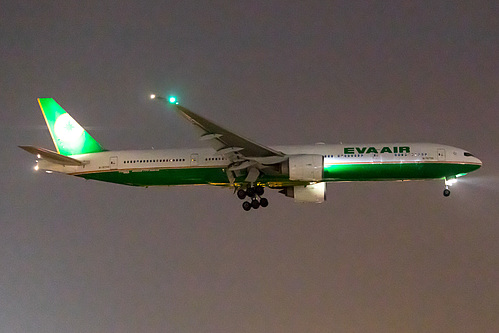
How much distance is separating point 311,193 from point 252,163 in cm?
551

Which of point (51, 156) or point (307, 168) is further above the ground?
point (51, 156)

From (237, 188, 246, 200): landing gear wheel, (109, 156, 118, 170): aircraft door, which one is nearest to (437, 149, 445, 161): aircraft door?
(237, 188, 246, 200): landing gear wheel

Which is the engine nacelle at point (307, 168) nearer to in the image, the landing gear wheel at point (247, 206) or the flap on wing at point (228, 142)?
the flap on wing at point (228, 142)

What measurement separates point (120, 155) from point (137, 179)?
69.2 inches

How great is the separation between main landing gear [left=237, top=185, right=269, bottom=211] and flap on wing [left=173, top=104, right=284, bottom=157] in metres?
2.69

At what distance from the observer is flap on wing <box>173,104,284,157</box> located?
120 ft

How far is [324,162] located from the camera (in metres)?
38.1

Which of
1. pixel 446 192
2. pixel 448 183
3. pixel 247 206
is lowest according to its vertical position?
pixel 247 206

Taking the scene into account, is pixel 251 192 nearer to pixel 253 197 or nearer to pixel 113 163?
pixel 253 197

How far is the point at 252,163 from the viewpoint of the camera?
1523 inches

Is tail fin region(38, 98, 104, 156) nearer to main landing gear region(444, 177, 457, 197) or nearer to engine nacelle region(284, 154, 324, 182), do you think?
engine nacelle region(284, 154, 324, 182)

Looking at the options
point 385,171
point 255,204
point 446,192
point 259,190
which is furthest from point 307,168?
point 446,192

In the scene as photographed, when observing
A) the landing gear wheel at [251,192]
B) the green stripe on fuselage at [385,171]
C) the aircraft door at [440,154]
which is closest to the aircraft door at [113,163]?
the landing gear wheel at [251,192]

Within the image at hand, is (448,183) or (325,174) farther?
(448,183)
